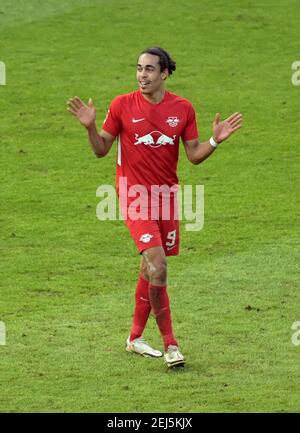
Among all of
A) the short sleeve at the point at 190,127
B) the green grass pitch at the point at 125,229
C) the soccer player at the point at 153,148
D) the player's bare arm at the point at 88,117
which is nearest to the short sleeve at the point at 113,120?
the soccer player at the point at 153,148

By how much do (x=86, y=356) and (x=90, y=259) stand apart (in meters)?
3.43

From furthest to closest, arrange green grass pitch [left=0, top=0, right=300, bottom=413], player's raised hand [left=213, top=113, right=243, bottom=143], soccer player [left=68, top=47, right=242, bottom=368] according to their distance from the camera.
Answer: player's raised hand [left=213, top=113, right=243, bottom=143]
soccer player [left=68, top=47, right=242, bottom=368]
green grass pitch [left=0, top=0, right=300, bottom=413]

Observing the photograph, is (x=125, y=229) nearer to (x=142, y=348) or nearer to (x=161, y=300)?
(x=142, y=348)

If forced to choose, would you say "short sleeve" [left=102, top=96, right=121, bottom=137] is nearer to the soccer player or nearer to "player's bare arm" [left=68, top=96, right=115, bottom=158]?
the soccer player

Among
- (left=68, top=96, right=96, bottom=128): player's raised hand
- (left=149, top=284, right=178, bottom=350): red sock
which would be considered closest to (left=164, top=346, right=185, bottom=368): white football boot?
(left=149, top=284, right=178, bottom=350): red sock

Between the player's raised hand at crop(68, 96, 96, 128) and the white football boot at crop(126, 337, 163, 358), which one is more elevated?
the player's raised hand at crop(68, 96, 96, 128)

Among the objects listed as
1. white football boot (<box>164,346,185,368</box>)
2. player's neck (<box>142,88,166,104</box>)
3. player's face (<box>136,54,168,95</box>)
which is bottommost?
white football boot (<box>164,346,185,368</box>)

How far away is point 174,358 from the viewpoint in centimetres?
1130

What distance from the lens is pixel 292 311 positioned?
12.9 m

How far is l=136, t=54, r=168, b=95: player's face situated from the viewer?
11.6 meters

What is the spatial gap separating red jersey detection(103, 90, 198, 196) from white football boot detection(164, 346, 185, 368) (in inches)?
56.9

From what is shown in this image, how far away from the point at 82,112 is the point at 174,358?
227 centimetres

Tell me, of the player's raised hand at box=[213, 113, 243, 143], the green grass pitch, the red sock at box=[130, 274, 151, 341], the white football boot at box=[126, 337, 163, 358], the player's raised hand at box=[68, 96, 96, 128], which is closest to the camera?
the green grass pitch

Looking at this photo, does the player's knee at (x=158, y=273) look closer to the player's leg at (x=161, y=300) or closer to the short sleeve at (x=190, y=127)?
the player's leg at (x=161, y=300)
